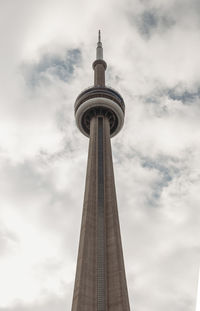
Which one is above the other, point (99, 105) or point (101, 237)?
point (99, 105)

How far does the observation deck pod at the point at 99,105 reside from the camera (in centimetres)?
6825

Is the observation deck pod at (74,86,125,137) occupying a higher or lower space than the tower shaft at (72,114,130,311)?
higher

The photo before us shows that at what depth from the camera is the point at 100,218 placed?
55.4m

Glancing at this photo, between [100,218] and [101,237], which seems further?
[100,218]

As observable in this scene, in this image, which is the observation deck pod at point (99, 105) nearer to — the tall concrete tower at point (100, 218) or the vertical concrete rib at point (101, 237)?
the tall concrete tower at point (100, 218)

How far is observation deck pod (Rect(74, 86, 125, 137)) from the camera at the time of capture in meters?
68.2

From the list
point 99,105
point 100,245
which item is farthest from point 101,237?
point 99,105

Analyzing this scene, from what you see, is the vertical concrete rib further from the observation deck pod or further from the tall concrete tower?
the observation deck pod

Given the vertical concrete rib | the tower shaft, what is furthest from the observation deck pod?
the tower shaft

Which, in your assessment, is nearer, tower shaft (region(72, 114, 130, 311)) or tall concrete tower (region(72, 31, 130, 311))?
tower shaft (region(72, 114, 130, 311))

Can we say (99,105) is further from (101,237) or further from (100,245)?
(100,245)

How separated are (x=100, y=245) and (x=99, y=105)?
27.8m

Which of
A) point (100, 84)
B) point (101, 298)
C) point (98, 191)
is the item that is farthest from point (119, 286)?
point (100, 84)

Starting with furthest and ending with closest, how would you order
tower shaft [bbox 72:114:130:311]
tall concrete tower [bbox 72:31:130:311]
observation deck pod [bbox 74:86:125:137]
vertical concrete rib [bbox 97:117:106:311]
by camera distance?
observation deck pod [bbox 74:86:125:137]
vertical concrete rib [bbox 97:117:106:311]
tall concrete tower [bbox 72:31:130:311]
tower shaft [bbox 72:114:130:311]
